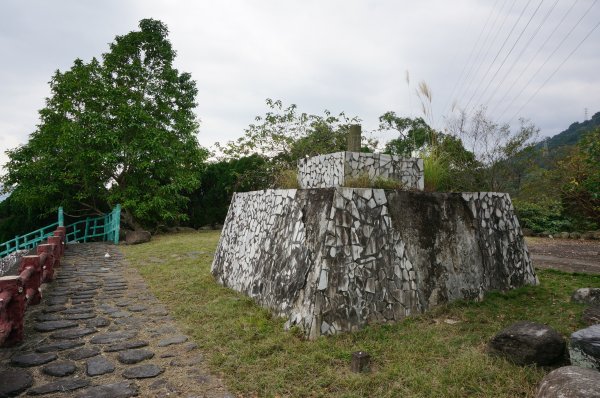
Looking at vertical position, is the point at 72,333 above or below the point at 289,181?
below

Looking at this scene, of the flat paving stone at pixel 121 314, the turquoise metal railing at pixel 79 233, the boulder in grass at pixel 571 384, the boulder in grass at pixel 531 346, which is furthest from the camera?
the turquoise metal railing at pixel 79 233

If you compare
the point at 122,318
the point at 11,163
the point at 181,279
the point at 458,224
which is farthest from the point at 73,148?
the point at 458,224

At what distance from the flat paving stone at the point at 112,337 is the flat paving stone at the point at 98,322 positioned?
0.35 m

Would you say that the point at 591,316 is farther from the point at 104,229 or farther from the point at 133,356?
the point at 104,229

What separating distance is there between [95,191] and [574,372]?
15082 millimetres

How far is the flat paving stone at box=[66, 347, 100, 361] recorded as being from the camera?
342 centimetres

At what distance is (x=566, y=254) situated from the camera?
919 centimetres

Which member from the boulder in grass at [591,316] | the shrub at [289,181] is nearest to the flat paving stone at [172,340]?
the shrub at [289,181]

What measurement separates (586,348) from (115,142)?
1363 centimetres

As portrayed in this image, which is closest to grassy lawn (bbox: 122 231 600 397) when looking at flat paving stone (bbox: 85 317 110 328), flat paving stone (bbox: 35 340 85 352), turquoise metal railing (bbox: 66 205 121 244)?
flat paving stone (bbox: 85 317 110 328)

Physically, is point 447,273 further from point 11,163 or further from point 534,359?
point 11,163

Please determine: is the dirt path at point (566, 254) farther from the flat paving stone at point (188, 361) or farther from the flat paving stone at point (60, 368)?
the flat paving stone at point (60, 368)

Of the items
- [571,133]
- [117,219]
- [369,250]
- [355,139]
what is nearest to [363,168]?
[355,139]

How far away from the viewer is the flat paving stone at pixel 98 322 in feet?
14.2
